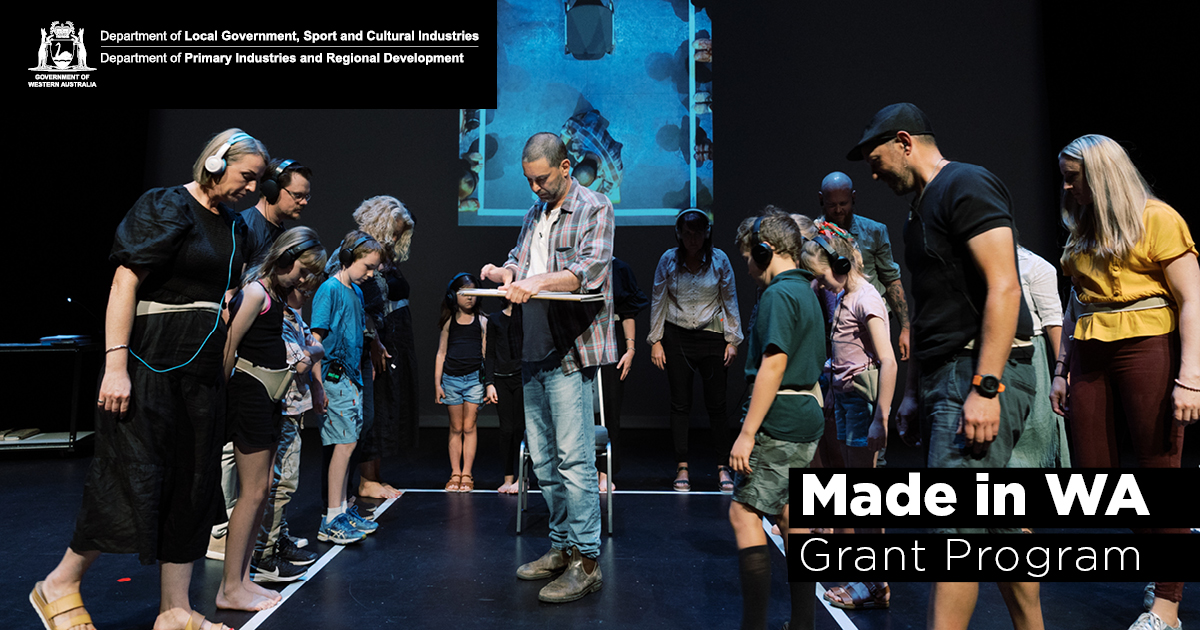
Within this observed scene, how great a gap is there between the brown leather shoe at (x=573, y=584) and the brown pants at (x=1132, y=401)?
173 cm

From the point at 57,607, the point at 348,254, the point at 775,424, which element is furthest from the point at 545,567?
the point at 348,254

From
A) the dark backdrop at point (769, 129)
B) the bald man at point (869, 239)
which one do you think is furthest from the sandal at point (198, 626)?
the dark backdrop at point (769, 129)

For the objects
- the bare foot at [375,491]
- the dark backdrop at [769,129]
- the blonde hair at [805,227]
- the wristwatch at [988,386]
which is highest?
the dark backdrop at [769,129]

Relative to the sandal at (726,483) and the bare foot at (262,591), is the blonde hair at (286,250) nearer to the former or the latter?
the bare foot at (262,591)

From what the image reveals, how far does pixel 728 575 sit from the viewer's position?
2955 millimetres

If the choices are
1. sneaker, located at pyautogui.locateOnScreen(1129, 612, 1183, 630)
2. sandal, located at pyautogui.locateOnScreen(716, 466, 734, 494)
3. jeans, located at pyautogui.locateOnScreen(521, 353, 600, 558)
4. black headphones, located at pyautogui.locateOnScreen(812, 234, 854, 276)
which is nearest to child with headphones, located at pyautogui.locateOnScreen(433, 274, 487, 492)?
sandal, located at pyautogui.locateOnScreen(716, 466, 734, 494)

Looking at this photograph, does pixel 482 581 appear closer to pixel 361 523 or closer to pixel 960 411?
pixel 361 523

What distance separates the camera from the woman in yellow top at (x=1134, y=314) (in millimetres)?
2203

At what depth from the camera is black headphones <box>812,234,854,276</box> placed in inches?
103

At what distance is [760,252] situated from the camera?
217 centimetres

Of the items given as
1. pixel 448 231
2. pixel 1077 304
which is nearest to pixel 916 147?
pixel 1077 304

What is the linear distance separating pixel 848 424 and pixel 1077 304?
880 mm

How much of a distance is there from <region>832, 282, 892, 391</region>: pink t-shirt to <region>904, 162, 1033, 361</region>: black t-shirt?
89 centimetres

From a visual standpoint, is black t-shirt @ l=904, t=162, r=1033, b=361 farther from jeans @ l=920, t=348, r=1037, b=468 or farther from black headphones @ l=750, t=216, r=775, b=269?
black headphones @ l=750, t=216, r=775, b=269
